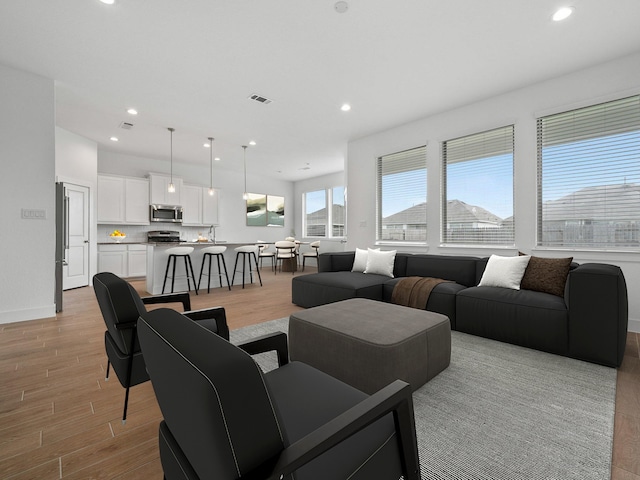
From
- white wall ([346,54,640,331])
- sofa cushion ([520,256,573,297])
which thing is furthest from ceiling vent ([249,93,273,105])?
sofa cushion ([520,256,573,297])

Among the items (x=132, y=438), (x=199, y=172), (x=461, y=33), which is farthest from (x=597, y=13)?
(x=199, y=172)

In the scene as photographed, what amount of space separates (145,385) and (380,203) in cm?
465

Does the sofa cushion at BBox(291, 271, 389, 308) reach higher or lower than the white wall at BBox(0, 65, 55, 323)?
lower

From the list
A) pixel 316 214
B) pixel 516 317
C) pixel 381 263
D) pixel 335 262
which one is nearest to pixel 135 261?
pixel 335 262

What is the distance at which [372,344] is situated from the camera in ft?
5.97

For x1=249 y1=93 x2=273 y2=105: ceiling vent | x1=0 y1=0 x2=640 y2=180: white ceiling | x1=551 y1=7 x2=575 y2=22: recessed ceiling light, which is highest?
x1=249 y1=93 x2=273 y2=105: ceiling vent

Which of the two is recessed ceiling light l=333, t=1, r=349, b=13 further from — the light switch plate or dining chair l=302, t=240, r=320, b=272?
dining chair l=302, t=240, r=320, b=272

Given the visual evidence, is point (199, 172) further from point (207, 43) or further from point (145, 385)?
point (145, 385)

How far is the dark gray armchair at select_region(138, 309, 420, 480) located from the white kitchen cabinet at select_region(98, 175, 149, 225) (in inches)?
287

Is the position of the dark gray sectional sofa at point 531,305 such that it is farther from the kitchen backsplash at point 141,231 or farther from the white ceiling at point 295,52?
the kitchen backsplash at point 141,231

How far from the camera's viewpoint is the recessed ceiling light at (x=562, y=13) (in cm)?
258

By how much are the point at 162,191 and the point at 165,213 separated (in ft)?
1.80

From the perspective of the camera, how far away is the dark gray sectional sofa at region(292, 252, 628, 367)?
2.35 meters

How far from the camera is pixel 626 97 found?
3.29 metres
